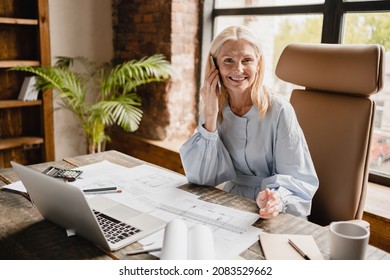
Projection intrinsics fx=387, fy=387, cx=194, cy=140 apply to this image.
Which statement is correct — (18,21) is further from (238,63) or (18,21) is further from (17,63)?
(238,63)

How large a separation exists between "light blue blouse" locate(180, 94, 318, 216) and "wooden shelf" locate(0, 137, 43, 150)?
73.0 inches

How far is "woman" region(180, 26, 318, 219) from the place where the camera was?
147 cm

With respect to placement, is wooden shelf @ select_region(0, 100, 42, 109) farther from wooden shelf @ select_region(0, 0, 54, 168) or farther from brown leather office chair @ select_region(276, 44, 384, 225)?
brown leather office chair @ select_region(276, 44, 384, 225)

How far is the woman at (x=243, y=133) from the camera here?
147cm

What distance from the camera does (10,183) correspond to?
144cm

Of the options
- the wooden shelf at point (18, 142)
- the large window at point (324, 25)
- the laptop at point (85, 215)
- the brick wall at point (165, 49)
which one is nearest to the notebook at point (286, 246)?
the laptop at point (85, 215)

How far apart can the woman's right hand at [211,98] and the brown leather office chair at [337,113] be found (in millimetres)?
298

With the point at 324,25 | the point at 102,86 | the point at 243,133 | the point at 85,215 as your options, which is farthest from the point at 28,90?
the point at 85,215

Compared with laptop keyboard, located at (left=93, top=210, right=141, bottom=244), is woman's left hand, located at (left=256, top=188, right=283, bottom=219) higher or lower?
higher

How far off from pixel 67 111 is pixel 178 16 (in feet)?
4.03

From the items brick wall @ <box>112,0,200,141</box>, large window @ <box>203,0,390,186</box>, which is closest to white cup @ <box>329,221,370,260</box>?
large window @ <box>203,0,390,186</box>

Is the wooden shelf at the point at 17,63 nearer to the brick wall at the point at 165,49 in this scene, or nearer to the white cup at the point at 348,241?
the brick wall at the point at 165,49

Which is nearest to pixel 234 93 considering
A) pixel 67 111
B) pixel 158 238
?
pixel 158 238

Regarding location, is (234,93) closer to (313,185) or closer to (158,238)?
(313,185)
